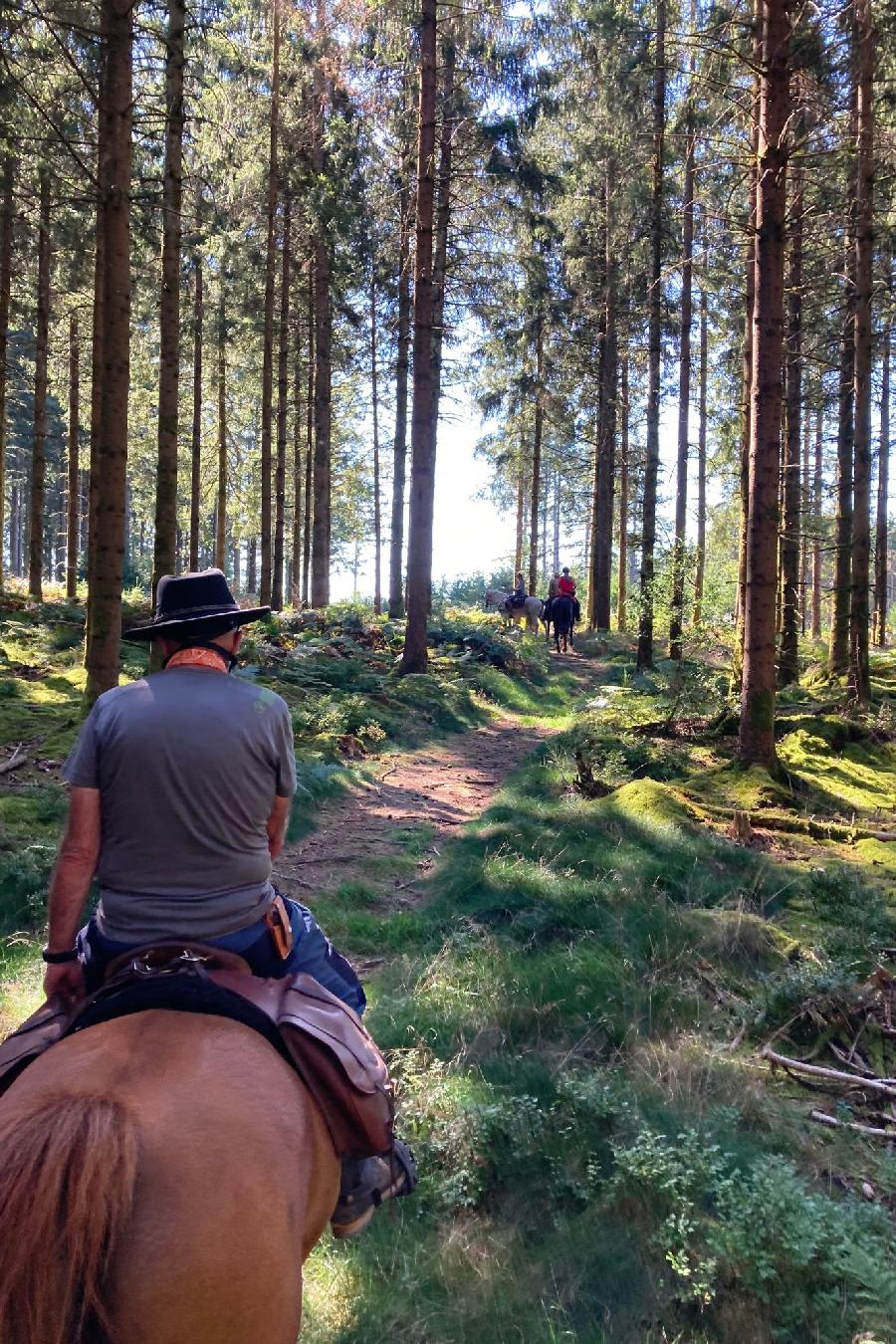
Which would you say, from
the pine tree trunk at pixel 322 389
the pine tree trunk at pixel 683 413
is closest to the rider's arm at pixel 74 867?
the pine tree trunk at pixel 683 413

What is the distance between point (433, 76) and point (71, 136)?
6.02 metres

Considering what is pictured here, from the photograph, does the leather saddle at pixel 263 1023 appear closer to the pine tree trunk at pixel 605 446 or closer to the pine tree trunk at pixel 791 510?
the pine tree trunk at pixel 791 510

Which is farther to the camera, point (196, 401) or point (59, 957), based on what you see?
point (196, 401)

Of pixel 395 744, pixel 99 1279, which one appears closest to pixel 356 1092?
pixel 99 1279

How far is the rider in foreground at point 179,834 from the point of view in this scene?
104 inches

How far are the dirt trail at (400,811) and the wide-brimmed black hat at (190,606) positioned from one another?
405cm

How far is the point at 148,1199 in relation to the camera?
1701 millimetres

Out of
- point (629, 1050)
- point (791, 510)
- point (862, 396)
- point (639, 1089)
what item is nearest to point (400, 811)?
point (629, 1050)

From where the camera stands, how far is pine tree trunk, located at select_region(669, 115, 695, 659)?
39.7ft

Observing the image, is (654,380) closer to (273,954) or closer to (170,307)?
(170,307)

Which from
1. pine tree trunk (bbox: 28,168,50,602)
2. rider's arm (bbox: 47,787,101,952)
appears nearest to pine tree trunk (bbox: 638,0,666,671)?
pine tree trunk (bbox: 28,168,50,602)

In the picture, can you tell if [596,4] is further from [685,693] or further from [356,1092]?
[356,1092]

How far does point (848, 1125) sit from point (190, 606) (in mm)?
3405

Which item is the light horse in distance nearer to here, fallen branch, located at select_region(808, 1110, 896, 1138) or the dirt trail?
the dirt trail
